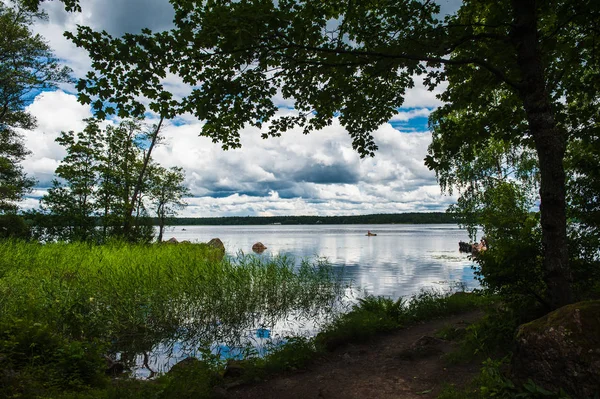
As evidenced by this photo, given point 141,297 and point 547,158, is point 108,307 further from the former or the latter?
point 547,158

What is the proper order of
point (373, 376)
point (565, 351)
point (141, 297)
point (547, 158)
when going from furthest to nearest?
point (141, 297) → point (373, 376) → point (547, 158) → point (565, 351)

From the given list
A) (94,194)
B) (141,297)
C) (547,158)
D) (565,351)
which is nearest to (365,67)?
(547,158)

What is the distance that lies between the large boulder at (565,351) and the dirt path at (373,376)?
161cm

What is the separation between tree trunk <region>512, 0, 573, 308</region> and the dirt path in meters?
2.05

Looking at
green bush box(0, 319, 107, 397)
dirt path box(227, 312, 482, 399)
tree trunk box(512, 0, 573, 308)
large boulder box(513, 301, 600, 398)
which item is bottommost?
dirt path box(227, 312, 482, 399)

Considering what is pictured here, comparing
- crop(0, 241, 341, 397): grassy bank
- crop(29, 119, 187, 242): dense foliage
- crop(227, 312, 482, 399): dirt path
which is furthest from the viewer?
crop(29, 119, 187, 242): dense foliage

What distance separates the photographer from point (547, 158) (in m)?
5.15

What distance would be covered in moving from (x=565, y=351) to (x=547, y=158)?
2698 mm

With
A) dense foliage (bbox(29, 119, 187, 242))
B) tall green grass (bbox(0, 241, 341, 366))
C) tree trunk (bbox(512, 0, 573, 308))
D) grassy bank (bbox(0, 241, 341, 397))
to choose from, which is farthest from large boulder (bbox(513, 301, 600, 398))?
dense foliage (bbox(29, 119, 187, 242))

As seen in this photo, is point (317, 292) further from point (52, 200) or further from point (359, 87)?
point (52, 200)

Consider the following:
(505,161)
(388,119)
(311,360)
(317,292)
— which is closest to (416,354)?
(311,360)

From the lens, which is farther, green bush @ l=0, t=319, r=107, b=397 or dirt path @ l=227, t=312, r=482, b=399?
dirt path @ l=227, t=312, r=482, b=399

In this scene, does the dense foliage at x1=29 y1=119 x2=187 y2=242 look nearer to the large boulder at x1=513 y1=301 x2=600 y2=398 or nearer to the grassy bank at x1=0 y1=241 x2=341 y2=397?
the grassy bank at x1=0 y1=241 x2=341 y2=397

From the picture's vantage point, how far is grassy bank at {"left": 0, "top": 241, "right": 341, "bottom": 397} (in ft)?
18.1
